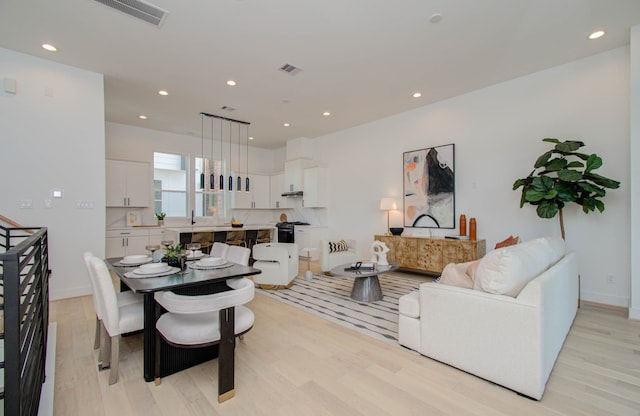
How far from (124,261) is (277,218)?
6304 mm

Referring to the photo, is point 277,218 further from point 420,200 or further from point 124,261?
point 124,261

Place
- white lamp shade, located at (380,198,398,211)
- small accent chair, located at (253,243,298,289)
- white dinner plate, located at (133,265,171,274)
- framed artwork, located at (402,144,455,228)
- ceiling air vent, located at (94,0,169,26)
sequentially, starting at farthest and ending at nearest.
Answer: white lamp shade, located at (380,198,398,211) < framed artwork, located at (402,144,455,228) < small accent chair, located at (253,243,298,289) < ceiling air vent, located at (94,0,169,26) < white dinner plate, located at (133,265,171,274)

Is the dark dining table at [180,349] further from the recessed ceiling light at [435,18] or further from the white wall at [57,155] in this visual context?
the recessed ceiling light at [435,18]

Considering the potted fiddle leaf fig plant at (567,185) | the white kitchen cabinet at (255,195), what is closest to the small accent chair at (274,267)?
the potted fiddle leaf fig plant at (567,185)

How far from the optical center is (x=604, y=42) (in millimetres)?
3494

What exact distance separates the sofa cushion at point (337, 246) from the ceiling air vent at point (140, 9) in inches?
156

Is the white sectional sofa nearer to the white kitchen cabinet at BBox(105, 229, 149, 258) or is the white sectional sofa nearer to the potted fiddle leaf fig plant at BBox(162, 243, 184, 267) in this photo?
the potted fiddle leaf fig plant at BBox(162, 243, 184, 267)

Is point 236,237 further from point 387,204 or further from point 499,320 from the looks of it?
point 499,320

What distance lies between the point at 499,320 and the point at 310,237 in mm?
5351

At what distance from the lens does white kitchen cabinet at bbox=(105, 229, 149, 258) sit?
580cm

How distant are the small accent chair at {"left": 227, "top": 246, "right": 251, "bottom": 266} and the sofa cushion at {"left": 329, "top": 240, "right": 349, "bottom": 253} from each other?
2.37 m

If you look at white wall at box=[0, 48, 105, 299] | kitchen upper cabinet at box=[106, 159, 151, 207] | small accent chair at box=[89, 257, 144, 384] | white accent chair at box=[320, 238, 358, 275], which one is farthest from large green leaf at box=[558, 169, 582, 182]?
kitchen upper cabinet at box=[106, 159, 151, 207]

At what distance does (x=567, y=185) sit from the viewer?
3.55 m

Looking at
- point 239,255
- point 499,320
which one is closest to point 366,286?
point 239,255
